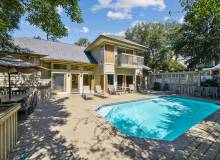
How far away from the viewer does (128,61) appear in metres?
18.4

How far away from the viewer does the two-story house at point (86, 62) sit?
15.6m

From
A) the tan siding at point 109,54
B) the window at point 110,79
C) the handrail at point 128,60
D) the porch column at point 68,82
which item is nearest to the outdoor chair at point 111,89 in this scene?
the window at point 110,79

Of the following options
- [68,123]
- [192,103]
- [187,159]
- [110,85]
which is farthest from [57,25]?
[192,103]

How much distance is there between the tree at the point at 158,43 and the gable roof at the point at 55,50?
15969 millimetres

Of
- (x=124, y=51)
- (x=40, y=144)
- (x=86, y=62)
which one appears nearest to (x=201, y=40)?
(x=124, y=51)

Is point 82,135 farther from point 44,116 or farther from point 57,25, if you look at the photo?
point 57,25

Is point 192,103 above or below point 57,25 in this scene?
below

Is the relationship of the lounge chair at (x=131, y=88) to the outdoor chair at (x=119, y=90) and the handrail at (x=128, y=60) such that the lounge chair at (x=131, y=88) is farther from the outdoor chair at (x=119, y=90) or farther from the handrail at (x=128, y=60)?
the handrail at (x=128, y=60)

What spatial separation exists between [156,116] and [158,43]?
22.7 m

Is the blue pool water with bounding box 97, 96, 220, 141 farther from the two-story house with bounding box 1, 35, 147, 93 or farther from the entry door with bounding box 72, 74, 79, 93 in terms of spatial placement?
the entry door with bounding box 72, 74, 79, 93

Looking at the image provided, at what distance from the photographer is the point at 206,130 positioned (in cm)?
577

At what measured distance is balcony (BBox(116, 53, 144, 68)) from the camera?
17717 mm

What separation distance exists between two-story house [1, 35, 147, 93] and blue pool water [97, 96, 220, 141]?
5.61 m

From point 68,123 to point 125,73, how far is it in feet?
45.9
